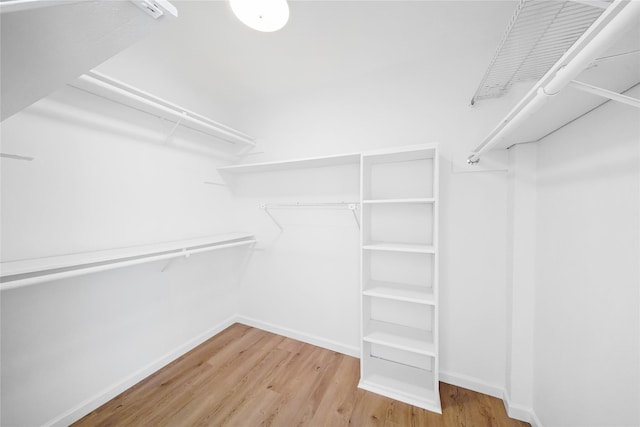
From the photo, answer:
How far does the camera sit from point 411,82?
5.95ft

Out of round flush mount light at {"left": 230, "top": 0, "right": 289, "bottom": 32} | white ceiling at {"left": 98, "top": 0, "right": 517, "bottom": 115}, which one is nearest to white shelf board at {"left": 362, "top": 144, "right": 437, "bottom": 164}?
white ceiling at {"left": 98, "top": 0, "right": 517, "bottom": 115}

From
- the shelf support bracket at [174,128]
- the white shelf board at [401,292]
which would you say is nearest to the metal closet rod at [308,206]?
the white shelf board at [401,292]

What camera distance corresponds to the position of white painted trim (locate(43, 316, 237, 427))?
4.53 ft

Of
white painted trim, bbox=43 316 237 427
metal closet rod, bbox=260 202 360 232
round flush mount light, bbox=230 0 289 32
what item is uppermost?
round flush mount light, bbox=230 0 289 32

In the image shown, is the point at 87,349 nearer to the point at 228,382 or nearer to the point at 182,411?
the point at 182,411

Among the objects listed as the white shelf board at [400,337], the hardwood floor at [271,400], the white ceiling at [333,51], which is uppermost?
the white ceiling at [333,51]

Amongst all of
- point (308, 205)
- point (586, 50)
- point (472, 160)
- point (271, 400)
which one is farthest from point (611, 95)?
point (271, 400)

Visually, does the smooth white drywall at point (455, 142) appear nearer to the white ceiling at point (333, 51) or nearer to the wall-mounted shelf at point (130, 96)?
the white ceiling at point (333, 51)

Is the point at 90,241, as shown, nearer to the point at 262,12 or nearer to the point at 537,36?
the point at 262,12

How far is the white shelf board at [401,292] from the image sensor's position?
5.01 ft

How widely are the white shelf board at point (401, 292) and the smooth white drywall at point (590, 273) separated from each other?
0.63 metres

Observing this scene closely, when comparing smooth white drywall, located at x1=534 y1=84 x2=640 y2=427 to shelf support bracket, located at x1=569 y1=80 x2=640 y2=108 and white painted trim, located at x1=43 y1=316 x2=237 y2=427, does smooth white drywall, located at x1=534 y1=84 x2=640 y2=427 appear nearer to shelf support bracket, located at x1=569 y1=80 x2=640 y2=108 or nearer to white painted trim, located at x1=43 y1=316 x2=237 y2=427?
shelf support bracket, located at x1=569 y1=80 x2=640 y2=108

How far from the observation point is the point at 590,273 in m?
0.99

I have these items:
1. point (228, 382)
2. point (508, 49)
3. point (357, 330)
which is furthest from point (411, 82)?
point (228, 382)
